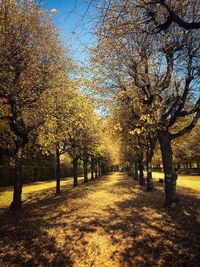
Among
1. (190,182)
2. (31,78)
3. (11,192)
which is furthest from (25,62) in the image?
(190,182)

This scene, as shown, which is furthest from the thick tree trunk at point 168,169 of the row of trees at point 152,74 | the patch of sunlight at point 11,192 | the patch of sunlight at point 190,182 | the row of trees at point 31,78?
the patch of sunlight at point 11,192

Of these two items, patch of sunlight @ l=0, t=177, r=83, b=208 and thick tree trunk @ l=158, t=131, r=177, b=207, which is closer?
thick tree trunk @ l=158, t=131, r=177, b=207

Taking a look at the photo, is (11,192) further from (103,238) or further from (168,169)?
(103,238)

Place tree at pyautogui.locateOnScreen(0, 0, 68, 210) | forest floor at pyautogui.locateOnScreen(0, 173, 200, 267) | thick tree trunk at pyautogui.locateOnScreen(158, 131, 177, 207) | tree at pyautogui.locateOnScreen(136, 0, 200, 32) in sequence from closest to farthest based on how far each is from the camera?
tree at pyautogui.locateOnScreen(136, 0, 200, 32) < forest floor at pyautogui.locateOnScreen(0, 173, 200, 267) < tree at pyautogui.locateOnScreen(0, 0, 68, 210) < thick tree trunk at pyautogui.locateOnScreen(158, 131, 177, 207)

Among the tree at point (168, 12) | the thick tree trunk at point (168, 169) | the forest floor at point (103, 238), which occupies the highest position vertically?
the tree at point (168, 12)

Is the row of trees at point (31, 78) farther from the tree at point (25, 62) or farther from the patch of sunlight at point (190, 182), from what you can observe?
the patch of sunlight at point (190, 182)

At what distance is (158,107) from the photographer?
12562mm

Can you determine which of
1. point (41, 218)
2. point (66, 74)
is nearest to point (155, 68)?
point (66, 74)

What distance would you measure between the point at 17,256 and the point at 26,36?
10757mm

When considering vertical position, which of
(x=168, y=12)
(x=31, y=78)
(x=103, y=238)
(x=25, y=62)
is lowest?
(x=103, y=238)

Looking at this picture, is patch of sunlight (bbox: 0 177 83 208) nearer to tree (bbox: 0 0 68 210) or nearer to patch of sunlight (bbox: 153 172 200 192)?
tree (bbox: 0 0 68 210)

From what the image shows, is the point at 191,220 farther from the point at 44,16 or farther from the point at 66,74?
the point at 44,16

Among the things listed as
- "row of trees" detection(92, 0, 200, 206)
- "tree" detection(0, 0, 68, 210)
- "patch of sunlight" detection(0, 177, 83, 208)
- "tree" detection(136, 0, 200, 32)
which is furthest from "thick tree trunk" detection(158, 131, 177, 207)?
"patch of sunlight" detection(0, 177, 83, 208)

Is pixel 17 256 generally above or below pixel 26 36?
below
